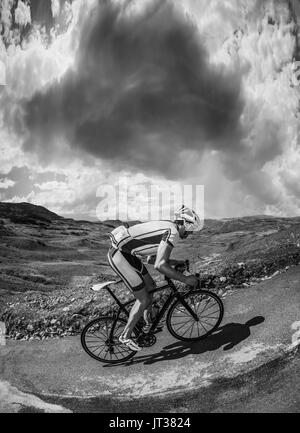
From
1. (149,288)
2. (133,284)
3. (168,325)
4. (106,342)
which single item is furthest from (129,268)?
(106,342)

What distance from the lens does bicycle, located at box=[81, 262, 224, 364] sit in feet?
25.2

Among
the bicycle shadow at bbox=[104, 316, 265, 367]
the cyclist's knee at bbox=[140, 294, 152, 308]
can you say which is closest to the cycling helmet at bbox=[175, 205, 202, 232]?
the cyclist's knee at bbox=[140, 294, 152, 308]

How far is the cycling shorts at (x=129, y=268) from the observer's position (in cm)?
732

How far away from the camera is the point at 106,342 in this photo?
7.97m

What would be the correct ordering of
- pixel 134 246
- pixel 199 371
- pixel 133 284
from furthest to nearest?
pixel 134 246 → pixel 133 284 → pixel 199 371

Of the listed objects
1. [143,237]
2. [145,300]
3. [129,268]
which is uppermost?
[143,237]

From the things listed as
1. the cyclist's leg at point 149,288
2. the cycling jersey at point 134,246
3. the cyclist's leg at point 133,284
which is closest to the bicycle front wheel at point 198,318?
the cyclist's leg at point 149,288

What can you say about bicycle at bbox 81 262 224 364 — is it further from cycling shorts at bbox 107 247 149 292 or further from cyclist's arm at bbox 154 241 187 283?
cyclist's arm at bbox 154 241 187 283

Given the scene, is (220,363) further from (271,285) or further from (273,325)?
(271,285)

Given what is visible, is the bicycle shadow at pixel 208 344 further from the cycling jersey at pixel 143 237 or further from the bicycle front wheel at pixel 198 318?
the cycling jersey at pixel 143 237

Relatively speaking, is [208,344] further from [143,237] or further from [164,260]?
[143,237]

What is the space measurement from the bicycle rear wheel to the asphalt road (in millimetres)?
214

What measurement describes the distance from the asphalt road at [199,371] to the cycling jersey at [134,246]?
5.79ft

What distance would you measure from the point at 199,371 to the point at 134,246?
272 centimetres
